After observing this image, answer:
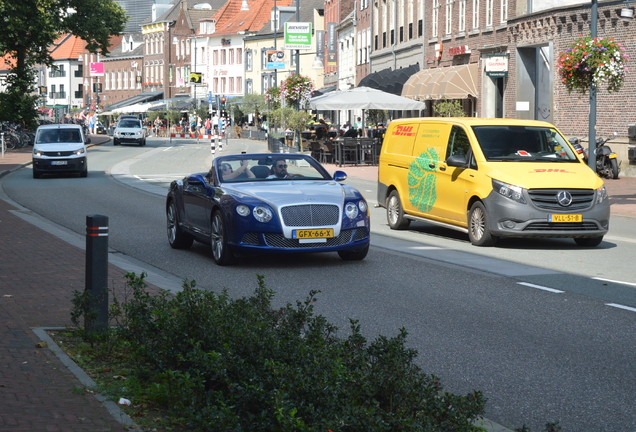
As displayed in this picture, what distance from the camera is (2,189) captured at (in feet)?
87.2

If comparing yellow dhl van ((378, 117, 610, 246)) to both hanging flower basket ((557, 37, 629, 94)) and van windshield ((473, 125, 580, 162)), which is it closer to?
van windshield ((473, 125, 580, 162))

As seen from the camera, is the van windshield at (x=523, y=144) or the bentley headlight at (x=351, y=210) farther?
the van windshield at (x=523, y=144)

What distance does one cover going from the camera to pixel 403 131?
53.5ft

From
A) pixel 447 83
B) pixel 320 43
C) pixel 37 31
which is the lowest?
pixel 447 83

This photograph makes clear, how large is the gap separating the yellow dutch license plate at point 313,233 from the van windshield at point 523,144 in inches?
140

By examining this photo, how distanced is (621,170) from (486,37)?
11991mm

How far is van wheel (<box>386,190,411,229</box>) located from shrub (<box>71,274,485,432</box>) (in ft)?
32.9

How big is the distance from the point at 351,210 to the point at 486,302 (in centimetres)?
287

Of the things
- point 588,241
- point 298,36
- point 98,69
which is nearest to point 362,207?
point 588,241

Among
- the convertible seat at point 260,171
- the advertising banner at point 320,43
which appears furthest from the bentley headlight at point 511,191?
the advertising banner at point 320,43

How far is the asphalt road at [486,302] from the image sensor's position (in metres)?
5.93

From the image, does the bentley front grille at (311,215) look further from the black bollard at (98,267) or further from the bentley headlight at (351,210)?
the black bollard at (98,267)

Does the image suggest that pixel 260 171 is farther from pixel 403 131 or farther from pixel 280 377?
pixel 280 377

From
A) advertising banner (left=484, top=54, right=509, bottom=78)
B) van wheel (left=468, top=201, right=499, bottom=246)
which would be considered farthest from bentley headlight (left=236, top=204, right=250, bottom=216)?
advertising banner (left=484, top=54, right=509, bottom=78)
